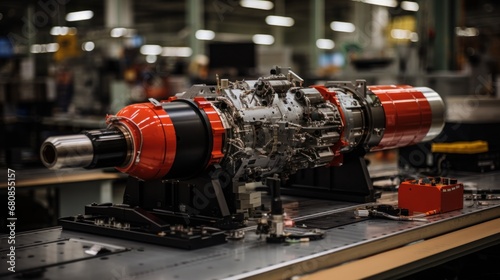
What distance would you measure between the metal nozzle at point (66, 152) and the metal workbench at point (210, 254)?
12.1 inches

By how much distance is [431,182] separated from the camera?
3.05m

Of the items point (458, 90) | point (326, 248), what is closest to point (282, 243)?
point (326, 248)

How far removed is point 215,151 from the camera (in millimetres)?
2525

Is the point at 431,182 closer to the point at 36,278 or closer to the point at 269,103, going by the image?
the point at 269,103

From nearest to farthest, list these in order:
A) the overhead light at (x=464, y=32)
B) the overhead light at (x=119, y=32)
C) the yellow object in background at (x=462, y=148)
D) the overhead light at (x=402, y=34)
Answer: the yellow object in background at (x=462, y=148) → the overhead light at (x=464, y=32) → the overhead light at (x=119, y=32) → the overhead light at (x=402, y=34)

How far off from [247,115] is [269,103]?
0.57ft

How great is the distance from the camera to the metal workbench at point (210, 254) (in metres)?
2.04

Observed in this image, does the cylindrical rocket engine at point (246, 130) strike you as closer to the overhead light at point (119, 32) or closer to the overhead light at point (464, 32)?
the overhead light at point (464, 32)

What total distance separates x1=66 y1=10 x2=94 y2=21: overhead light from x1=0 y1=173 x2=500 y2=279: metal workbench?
44.4ft

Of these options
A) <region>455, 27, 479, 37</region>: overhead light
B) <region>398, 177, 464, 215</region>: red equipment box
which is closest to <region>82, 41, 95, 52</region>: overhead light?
<region>455, 27, 479, 37</region>: overhead light

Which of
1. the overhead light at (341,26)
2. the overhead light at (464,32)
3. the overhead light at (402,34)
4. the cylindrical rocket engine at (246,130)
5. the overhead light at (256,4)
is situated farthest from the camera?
the overhead light at (341,26)

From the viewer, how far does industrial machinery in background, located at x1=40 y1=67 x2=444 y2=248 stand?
236cm

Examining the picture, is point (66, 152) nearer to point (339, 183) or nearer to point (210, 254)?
point (210, 254)

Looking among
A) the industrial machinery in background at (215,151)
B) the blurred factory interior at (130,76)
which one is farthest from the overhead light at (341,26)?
the industrial machinery in background at (215,151)
